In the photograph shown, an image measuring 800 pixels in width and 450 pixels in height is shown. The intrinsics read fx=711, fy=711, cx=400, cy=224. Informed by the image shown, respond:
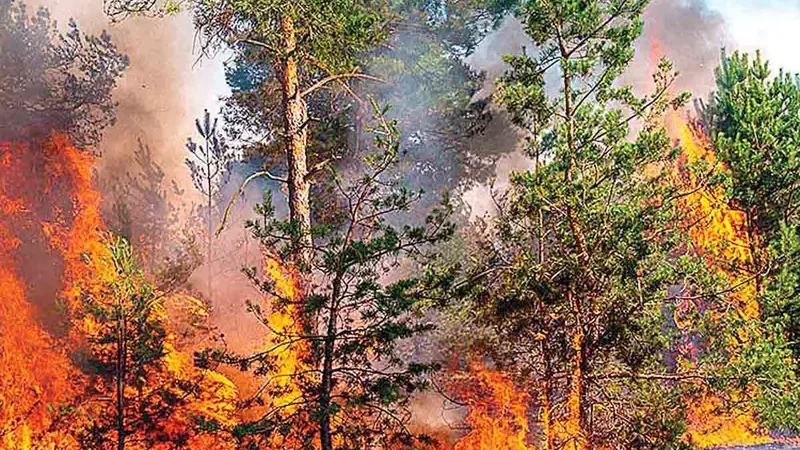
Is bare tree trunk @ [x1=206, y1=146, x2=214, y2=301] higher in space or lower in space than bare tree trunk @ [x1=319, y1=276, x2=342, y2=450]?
higher

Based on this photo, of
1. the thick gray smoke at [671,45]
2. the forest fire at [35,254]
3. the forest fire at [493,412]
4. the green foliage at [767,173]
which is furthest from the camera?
the thick gray smoke at [671,45]

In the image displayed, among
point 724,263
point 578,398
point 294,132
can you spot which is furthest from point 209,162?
point 724,263

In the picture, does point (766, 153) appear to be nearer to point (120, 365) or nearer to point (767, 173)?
point (767, 173)

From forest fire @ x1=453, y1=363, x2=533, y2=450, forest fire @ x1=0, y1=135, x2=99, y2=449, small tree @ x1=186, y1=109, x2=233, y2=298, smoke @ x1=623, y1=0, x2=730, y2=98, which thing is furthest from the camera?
smoke @ x1=623, y1=0, x2=730, y2=98

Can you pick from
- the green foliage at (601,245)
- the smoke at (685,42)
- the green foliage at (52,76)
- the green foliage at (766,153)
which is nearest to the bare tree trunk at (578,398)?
the green foliage at (601,245)

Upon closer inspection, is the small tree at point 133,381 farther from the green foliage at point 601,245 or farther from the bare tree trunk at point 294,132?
the green foliage at point 601,245

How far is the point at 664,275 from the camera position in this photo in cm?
691

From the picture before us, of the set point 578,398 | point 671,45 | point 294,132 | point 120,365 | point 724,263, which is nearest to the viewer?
point 578,398

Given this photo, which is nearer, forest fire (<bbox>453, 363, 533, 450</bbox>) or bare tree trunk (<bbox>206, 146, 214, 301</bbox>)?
forest fire (<bbox>453, 363, 533, 450</bbox>)

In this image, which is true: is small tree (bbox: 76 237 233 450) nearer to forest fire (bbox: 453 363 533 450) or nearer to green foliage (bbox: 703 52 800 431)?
forest fire (bbox: 453 363 533 450)

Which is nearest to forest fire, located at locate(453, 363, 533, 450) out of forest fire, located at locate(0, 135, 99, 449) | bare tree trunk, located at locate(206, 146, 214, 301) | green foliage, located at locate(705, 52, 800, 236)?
bare tree trunk, located at locate(206, 146, 214, 301)

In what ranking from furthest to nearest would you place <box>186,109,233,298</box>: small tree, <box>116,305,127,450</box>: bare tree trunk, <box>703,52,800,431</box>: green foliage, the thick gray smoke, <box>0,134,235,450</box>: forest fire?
1. the thick gray smoke
2. <box>186,109,233,298</box>: small tree
3. <box>703,52,800,431</box>: green foliage
4. <box>0,134,235,450</box>: forest fire
5. <box>116,305,127,450</box>: bare tree trunk

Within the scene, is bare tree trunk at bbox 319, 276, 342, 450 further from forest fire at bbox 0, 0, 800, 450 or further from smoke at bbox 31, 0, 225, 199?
smoke at bbox 31, 0, 225, 199

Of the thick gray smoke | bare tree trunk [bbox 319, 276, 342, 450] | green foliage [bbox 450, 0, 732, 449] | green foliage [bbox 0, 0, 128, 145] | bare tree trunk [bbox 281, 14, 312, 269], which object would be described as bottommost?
bare tree trunk [bbox 319, 276, 342, 450]
